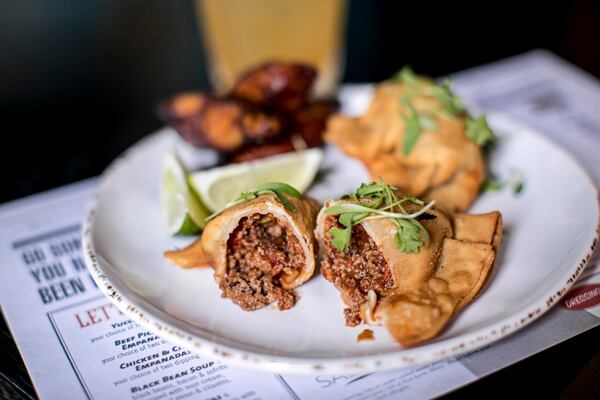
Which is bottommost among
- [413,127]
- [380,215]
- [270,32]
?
[270,32]

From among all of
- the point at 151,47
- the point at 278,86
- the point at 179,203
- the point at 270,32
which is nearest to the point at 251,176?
the point at 179,203

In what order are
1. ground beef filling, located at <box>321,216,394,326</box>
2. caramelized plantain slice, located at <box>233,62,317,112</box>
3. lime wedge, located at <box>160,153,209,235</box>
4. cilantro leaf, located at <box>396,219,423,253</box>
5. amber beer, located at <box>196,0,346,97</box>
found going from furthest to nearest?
amber beer, located at <box>196,0,346,97</box>, caramelized plantain slice, located at <box>233,62,317,112</box>, lime wedge, located at <box>160,153,209,235</box>, ground beef filling, located at <box>321,216,394,326</box>, cilantro leaf, located at <box>396,219,423,253</box>

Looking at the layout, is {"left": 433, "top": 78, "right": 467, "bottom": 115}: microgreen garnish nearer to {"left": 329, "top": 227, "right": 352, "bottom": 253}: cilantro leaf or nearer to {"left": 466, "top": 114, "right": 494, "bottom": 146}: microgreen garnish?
{"left": 466, "top": 114, "right": 494, "bottom": 146}: microgreen garnish

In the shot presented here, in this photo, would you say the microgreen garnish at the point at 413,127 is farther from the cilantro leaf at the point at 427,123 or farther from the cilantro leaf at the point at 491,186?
the cilantro leaf at the point at 491,186

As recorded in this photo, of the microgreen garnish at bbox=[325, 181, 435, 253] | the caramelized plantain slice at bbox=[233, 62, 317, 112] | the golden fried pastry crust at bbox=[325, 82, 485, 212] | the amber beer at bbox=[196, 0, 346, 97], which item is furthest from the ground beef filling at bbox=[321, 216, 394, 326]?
the amber beer at bbox=[196, 0, 346, 97]

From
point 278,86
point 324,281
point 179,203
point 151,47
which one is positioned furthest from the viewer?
point 151,47

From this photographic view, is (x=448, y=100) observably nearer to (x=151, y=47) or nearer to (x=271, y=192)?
(x=271, y=192)

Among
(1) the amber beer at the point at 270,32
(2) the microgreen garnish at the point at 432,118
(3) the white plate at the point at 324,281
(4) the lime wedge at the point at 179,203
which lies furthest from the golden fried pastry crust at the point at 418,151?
(1) the amber beer at the point at 270,32
